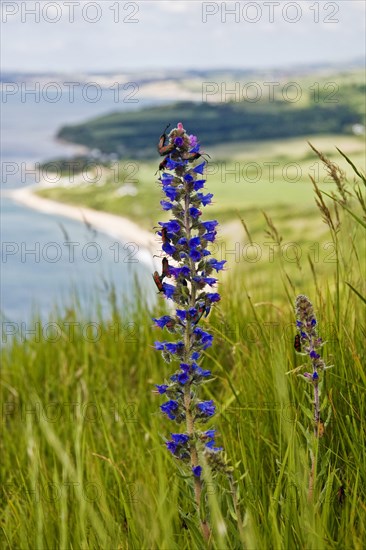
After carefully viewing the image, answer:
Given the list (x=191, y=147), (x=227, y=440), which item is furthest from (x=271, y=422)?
(x=191, y=147)

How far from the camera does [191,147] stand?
2.13m

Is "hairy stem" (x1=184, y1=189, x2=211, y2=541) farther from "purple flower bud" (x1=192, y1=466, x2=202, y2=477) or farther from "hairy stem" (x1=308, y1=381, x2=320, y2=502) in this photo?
"hairy stem" (x1=308, y1=381, x2=320, y2=502)

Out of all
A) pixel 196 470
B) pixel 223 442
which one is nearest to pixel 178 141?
pixel 196 470

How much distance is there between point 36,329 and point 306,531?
4347 mm

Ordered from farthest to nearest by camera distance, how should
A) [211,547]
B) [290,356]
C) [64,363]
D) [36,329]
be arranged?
[36,329] → [64,363] → [290,356] → [211,547]

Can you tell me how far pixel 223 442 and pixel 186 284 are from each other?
119 cm

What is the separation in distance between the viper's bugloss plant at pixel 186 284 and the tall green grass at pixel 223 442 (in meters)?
0.09

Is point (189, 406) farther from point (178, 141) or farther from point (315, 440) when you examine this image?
point (178, 141)

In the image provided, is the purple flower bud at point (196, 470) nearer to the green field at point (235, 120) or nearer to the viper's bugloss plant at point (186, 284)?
the viper's bugloss plant at point (186, 284)

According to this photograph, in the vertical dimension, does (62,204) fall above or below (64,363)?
above

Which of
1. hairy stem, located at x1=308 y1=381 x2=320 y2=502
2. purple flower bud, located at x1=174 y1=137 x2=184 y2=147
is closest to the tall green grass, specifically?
hairy stem, located at x1=308 y1=381 x2=320 y2=502

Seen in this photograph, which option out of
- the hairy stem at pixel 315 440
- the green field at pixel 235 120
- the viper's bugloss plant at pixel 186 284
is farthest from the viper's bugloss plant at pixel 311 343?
the green field at pixel 235 120

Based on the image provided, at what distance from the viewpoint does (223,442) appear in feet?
10.3

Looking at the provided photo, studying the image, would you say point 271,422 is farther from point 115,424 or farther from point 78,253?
point 78,253
